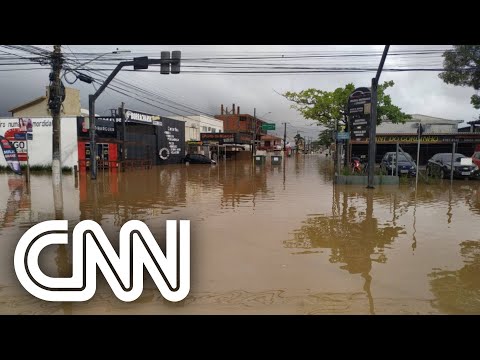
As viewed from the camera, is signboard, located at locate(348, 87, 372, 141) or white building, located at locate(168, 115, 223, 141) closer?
signboard, located at locate(348, 87, 372, 141)

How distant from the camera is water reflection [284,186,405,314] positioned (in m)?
6.24

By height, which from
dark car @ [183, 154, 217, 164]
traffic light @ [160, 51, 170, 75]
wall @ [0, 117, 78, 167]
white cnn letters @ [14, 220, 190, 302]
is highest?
traffic light @ [160, 51, 170, 75]

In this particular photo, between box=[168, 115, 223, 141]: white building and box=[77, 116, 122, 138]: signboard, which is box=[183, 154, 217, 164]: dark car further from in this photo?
box=[168, 115, 223, 141]: white building

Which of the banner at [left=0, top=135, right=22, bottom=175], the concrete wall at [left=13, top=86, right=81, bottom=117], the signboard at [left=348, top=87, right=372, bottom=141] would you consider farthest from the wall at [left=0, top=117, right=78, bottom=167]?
the signboard at [left=348, top=87, right=372, bottom=141]

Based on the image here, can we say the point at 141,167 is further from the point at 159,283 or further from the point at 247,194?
the point at 159,283

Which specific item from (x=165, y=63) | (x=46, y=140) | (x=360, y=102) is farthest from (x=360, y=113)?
(x=46, y=140)

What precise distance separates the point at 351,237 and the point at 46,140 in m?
27.4

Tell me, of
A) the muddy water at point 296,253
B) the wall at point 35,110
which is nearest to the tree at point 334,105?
the muddy water at point 296,253

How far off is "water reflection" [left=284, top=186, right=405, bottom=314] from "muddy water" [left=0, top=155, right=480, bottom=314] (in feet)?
0.08

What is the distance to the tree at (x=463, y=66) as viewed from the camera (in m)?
21.2

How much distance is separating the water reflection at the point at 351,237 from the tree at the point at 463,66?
1561 centimetres

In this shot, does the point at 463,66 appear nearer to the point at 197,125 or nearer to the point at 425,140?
the point at 425,140

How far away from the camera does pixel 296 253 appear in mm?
6773
